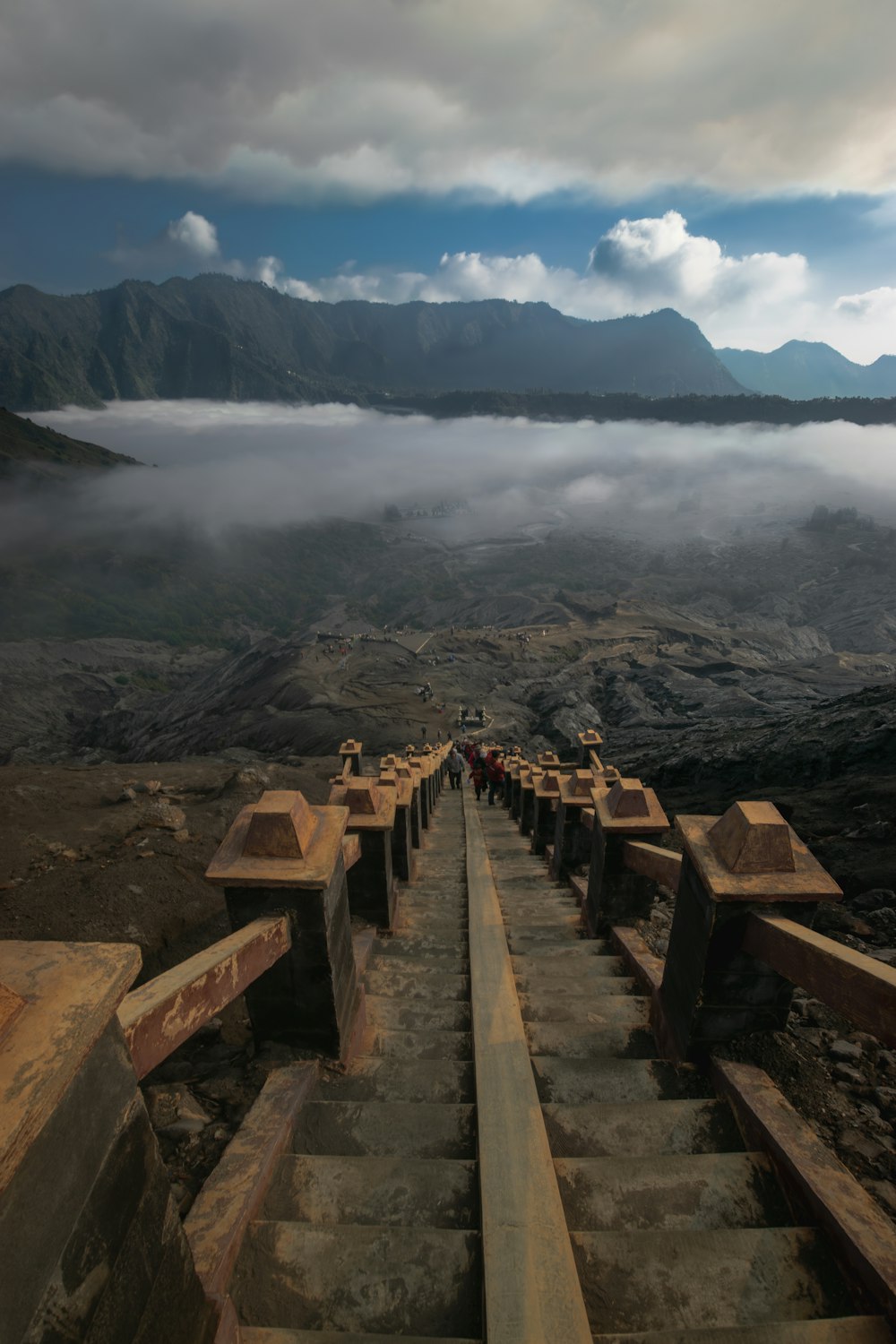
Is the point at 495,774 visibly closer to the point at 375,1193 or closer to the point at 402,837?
the point at 402,837

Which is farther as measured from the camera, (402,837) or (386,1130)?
(402,837)

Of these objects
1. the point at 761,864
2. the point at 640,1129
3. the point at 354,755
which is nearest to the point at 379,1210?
the point at 640,1129

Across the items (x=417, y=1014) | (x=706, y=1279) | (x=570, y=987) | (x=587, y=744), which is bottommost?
(x=587, y=744)

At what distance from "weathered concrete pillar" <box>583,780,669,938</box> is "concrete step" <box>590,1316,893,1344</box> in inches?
119

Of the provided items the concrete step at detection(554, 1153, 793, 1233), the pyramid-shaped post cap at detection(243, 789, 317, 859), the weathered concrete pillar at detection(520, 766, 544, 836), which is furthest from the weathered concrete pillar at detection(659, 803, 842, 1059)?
the weathered concrete pillar at detection(520, 766, 544, 836)

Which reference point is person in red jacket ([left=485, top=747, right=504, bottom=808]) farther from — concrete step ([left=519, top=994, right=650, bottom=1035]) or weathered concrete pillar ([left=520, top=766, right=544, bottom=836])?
concrete step ([left=519, top=994, right=650, bottom=1035])

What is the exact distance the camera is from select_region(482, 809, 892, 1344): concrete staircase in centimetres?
202

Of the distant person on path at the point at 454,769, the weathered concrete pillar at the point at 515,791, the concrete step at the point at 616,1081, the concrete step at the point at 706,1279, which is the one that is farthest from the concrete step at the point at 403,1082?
the distant person on path at the point at 454,769

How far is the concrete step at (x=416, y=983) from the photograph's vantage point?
4277mm

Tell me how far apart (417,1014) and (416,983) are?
1.67 feet

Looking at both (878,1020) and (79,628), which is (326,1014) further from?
(79,628)

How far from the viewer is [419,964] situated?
4.76m

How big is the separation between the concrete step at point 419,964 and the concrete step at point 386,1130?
1.57 metres

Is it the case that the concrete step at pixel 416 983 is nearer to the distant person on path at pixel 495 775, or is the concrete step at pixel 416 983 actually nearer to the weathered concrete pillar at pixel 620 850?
the weathered concrete pillar at pixel 620 850
